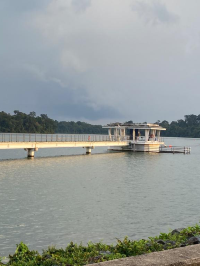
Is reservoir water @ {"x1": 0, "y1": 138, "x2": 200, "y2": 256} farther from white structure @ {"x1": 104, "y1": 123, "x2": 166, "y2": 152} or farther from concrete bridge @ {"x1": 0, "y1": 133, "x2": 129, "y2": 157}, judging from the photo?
white structure @ {"x1": 104, "y1": 123, "x2": 166, "y2": 152}

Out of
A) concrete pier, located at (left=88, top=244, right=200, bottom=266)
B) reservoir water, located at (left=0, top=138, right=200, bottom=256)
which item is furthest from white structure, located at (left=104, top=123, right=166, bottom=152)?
concrete pier, located at (left=88, top=244, right=200, bottom=266)

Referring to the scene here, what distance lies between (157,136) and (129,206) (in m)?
49.7

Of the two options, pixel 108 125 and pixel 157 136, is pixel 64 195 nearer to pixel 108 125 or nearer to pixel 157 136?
pixel 108 125

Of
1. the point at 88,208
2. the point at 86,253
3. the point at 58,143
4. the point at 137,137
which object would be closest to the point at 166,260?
the point at 86,253

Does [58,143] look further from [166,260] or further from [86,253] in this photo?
[166,260]

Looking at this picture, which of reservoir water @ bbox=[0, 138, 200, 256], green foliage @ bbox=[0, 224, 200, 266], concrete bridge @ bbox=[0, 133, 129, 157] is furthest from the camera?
concrete bridge @ bbox=[0, 133, 129, 157]

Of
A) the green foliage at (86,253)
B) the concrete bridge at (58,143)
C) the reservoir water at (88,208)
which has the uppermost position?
the concrete bridge at (58,143)

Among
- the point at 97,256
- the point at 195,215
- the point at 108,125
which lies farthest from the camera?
the point at 108,125

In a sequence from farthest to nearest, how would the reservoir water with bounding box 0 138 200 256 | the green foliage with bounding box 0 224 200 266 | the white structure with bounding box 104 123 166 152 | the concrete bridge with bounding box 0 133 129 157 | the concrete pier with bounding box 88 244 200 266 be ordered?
the white structure with bounding box 104 123 166 152 → the concrete bridge with bounding box 0 133 129 157 → the reservoir water with bounding box 0 138 200 256 → the green foliage with bounding box 0 224 200 266 → the concrete pier with bounding box 88 244 200 266

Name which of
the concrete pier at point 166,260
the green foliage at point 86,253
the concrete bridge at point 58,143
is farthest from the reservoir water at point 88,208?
the concrete bridge at point 58,143

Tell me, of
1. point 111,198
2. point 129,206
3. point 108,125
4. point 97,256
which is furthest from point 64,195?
point 108,125

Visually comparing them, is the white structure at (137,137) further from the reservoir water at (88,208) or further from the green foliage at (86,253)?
the green foliage at (86,253)

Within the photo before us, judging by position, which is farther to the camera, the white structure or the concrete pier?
the white structure

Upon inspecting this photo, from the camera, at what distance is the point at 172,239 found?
985cm
